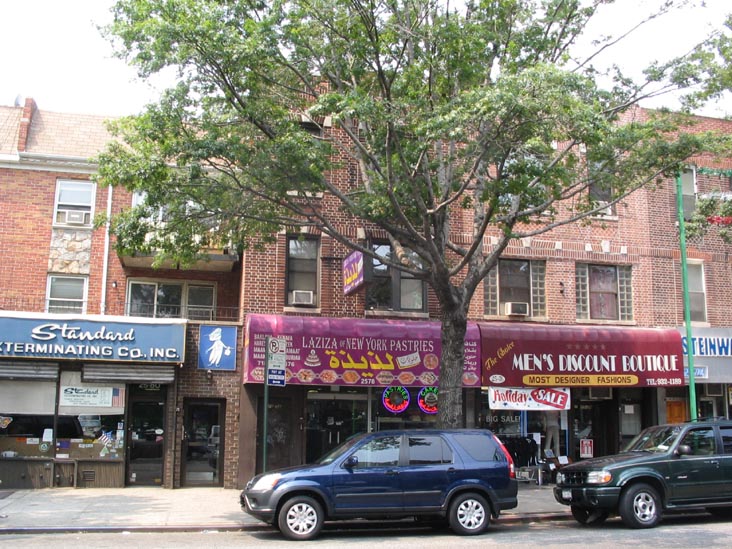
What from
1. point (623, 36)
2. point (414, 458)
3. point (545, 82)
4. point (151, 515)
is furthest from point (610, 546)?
point (623, 36)

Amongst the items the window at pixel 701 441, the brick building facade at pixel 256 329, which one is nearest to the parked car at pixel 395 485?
the window at pixel 701 441

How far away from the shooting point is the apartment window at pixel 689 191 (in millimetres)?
21688

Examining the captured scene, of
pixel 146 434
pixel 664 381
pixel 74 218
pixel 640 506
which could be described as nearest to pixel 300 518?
pixel 640 506

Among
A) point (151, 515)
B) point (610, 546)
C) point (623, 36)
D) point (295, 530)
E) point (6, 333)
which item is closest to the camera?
point (610, 546)

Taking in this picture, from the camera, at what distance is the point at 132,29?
12.6 meters

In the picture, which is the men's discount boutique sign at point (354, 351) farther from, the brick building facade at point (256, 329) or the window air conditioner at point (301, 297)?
the window air conditioner at point (301, 297)

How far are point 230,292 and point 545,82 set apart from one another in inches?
445

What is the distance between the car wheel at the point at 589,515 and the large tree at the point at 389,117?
2.69 meters

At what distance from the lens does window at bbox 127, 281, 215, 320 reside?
20.1 meters

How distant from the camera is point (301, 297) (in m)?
18.5

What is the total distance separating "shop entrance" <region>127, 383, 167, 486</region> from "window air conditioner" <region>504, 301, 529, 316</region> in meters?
8.78

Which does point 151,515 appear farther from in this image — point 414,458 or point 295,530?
point 414,458

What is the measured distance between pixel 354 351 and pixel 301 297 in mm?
1877

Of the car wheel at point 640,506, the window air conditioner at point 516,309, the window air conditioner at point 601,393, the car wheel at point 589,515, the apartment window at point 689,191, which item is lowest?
the car wheel at point 589,515
